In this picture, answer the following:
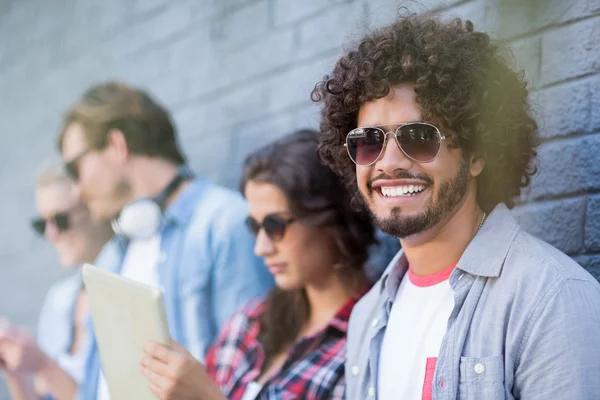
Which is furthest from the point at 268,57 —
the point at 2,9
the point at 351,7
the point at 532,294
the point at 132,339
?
the point at 2,9

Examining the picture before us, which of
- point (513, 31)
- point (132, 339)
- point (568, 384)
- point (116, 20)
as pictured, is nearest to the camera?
point (568, 384)

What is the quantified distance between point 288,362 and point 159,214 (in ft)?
3.92

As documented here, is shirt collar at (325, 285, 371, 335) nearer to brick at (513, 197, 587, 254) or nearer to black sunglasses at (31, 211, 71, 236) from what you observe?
brick at (513, 197, 587, 254)

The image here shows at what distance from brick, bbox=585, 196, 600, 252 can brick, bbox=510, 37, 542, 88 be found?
1.24 ft

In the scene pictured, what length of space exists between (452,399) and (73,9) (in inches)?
135

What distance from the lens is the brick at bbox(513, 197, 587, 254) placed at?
7.17 ft

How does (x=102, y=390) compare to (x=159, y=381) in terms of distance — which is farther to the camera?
(x=102, y=390)

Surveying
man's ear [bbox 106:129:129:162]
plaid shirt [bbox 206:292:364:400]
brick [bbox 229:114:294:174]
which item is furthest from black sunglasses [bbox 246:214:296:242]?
man's ear [bbox 106:129:129:162]

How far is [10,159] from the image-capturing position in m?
4.82

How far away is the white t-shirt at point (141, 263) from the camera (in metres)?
3.30

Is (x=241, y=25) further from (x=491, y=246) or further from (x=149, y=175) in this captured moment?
(x=491, y=246)

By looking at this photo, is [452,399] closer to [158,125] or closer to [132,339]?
[132,339]

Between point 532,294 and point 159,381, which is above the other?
point 532,294

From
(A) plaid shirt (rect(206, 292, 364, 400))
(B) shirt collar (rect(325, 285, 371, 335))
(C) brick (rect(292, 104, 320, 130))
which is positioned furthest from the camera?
(C) brick (rect(292, 104, 320, 130))
